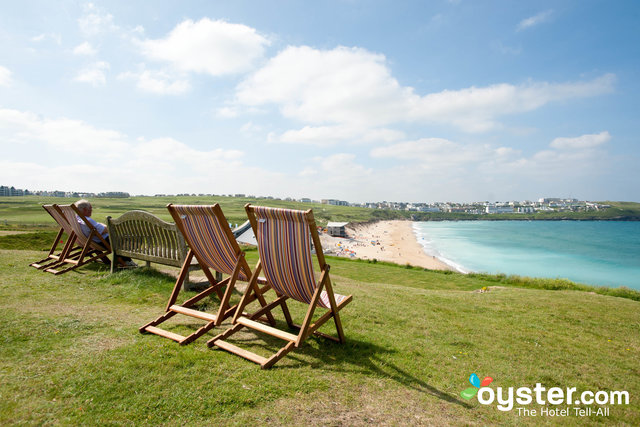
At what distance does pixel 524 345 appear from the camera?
448cm

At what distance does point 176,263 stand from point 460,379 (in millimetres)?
4829

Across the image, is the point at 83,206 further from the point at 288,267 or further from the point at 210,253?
the point at 288,267

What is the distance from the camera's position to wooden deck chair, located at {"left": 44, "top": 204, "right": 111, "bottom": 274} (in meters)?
7.07

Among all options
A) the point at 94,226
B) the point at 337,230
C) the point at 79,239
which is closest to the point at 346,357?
the point at 94,226

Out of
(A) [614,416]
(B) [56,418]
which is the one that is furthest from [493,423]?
(B) [56,418]

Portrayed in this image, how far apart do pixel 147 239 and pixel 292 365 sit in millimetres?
4476

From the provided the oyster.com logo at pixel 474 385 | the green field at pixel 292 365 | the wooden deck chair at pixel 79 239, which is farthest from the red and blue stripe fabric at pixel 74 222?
the oyster.com logo at pixel 474 385

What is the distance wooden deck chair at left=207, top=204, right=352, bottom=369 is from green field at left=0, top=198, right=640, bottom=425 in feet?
0.78

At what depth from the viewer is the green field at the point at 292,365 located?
2.41 metres

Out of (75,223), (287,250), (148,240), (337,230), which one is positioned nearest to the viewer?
(287,250)

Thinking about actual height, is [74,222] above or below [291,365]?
above

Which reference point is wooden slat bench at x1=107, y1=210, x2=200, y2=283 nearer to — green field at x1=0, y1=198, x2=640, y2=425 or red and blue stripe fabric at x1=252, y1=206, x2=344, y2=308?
green field at x1=0, y1=198, x2=640, y2=425

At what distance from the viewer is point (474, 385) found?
3.17m

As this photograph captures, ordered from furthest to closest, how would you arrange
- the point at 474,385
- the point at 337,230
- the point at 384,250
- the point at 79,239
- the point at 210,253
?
the point at 337,230 → the point at 384,250 → the point at 79,239 → the point at 210,253 → the point at 474,385
